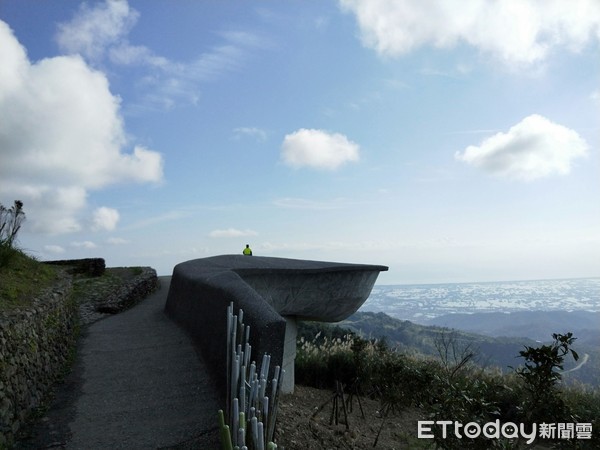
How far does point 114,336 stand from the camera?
9.38 meters

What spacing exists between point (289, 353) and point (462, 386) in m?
3.92

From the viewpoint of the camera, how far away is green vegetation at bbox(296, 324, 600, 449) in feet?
18.9

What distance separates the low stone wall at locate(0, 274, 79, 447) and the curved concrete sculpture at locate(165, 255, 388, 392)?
2.02m

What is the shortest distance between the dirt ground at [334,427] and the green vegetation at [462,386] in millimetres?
376

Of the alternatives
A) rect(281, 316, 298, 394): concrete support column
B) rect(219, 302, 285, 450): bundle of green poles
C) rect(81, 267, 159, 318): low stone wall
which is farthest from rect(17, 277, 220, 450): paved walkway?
rect(281, 316, 298, 394): concrete support column

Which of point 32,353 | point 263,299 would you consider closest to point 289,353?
point 263,299

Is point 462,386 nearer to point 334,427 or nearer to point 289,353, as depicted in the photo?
point 334,427

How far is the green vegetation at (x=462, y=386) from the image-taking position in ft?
18.9

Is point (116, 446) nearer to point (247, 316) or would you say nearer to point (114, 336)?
point (247, 316)

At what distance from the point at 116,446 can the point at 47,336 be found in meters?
3.18

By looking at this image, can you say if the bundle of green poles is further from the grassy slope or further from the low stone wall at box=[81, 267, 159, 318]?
the low stone wall at box=[81, 267, 159, 318]

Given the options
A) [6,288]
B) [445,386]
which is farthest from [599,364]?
[6,288]

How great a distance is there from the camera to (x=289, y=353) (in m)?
12.0

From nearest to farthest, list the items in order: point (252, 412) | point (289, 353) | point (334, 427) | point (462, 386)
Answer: point (252, 412) < point (334, 427) < point (462, 386) < point (289, 353)
